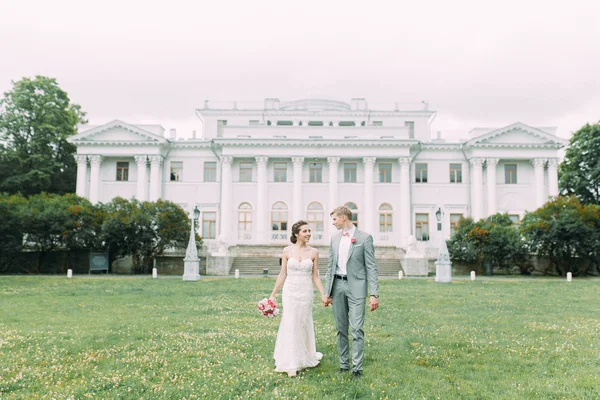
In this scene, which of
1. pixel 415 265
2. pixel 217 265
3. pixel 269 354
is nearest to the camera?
pixel 269 354

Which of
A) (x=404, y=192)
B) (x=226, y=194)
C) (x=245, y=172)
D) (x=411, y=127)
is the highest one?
(x=411, y=127)

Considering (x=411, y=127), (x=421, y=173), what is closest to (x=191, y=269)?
(x=421, y=173)

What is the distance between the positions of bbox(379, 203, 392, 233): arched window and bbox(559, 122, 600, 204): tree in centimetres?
1699

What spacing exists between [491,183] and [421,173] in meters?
6.16

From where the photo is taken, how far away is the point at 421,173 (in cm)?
5044

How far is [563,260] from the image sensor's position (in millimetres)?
37250

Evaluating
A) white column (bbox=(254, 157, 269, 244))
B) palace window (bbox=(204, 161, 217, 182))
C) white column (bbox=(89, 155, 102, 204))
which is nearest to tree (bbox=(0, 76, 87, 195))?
white column (bbox=(89, 155, 102, 204))

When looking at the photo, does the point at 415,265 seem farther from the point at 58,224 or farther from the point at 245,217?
the point at 58,224

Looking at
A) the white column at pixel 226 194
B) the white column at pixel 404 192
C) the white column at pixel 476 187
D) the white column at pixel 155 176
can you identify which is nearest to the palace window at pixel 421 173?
the white column at pixel 404 192

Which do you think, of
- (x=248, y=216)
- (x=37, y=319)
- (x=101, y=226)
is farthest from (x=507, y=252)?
(x=37, y=319)

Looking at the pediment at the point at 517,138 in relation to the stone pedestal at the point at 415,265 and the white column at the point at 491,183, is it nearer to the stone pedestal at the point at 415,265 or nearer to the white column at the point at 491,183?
the white column at the point at 491,183

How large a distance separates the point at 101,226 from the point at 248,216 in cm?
1536

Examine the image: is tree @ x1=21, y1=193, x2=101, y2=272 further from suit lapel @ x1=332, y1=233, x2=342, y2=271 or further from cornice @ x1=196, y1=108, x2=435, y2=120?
suit lapel @ x1=332, y1=233, x2=342, y2=271

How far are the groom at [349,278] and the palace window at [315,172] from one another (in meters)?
42.6
